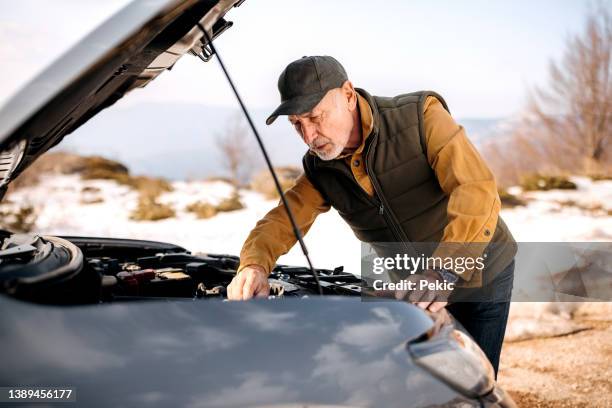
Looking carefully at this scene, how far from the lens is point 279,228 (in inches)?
89.9

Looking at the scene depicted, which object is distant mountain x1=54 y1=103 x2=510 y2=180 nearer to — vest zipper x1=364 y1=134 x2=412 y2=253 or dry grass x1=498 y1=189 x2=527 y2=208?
dry grass x1=498 y1=189 x2=527 y2=208

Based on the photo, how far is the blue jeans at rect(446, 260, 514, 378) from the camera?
2.36 m

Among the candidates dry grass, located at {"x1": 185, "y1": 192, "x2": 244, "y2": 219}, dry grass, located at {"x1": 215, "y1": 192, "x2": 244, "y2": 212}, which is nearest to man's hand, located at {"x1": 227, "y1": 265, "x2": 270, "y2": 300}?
dry grass, located at {"x1": 185, "y1": 192, "x2": 244, "y2": 219}

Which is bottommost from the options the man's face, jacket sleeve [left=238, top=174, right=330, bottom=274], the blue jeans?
the blue jeans

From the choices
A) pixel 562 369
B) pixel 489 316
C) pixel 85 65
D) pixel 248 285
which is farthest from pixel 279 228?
pixel 562 369

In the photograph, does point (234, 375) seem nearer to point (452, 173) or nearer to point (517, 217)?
point (452, 173)

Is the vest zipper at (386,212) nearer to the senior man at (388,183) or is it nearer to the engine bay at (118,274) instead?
the senior man at (388,183)

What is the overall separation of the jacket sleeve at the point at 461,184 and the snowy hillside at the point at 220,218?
17.2 ft

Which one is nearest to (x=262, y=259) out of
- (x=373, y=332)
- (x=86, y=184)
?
(x=373, y=332)

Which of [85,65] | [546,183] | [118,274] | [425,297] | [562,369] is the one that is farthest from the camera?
[546,183]

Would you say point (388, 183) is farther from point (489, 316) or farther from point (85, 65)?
point (85, 65)

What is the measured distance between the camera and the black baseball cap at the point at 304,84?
206 centimetres

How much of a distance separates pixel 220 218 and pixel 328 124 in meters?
11.7

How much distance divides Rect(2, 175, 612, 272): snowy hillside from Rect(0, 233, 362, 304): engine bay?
4.67 metres
